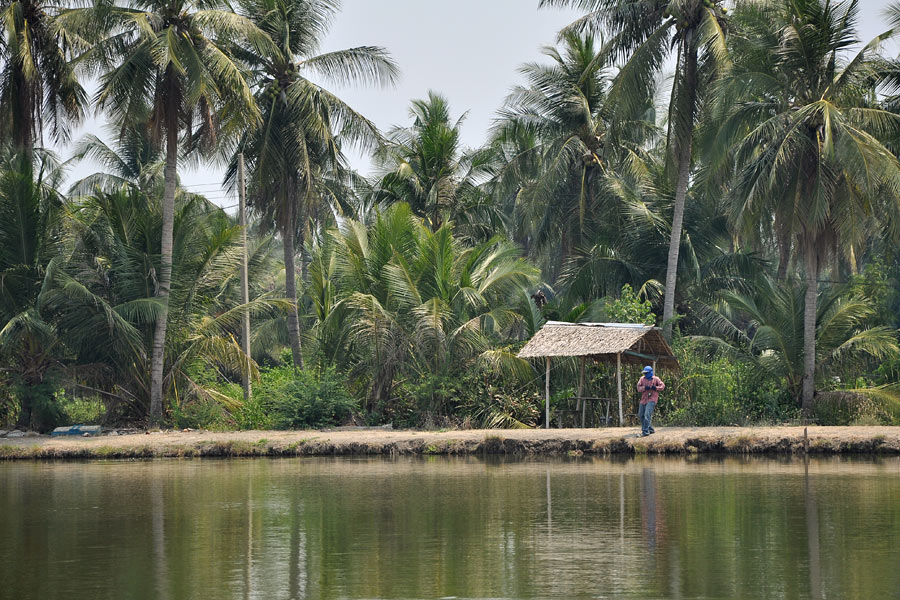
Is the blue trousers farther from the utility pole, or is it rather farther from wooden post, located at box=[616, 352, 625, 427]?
the utility pole

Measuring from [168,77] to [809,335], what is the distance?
16564 millimetres

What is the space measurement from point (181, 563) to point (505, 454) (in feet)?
40.8

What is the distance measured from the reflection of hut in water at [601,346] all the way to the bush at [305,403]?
4.92m

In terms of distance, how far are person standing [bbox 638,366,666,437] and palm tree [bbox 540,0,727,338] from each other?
5695mm

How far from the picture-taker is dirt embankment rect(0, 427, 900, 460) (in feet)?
66.3

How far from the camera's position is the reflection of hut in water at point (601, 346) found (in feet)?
77.6

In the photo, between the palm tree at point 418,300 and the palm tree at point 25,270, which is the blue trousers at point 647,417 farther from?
the palm tree at point 25,270

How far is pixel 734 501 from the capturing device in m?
13.4

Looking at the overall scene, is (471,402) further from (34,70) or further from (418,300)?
(34,70)

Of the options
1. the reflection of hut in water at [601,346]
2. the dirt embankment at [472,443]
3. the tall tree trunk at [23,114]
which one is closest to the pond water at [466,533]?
the dirt embankment at [472,443]

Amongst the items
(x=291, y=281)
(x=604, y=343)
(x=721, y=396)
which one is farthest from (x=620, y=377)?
(x=291, y=281)

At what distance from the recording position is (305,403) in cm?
2623

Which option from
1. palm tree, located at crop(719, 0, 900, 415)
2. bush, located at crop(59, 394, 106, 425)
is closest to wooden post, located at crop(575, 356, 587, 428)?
palm tree, located at crop(719, 0, 900, 415)

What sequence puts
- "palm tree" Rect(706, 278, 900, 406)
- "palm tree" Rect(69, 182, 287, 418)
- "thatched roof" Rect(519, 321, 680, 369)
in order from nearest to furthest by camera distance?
"thatched roof" Rect(519, 321, 680, 369) → "palm tree" Rect(706, 278, 900, 406) → "palm tree" Rect(69, 182, 287, 418)
